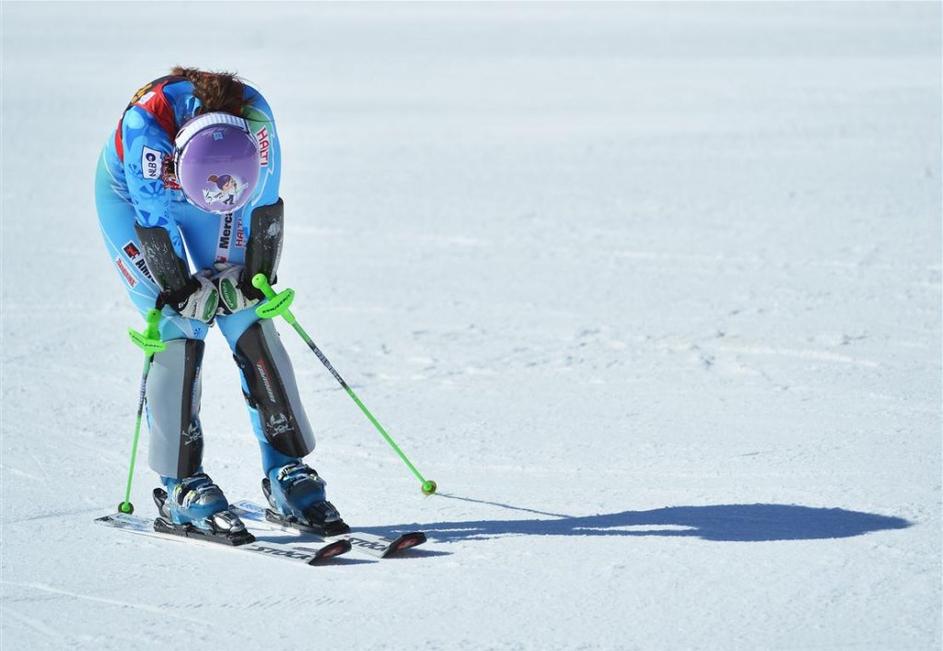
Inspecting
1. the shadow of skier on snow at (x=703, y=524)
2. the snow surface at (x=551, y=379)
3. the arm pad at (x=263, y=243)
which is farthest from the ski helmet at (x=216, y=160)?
the shadow of skier on snow at (x=703, y=524)

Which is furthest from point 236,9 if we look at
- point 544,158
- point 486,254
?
point 486,254

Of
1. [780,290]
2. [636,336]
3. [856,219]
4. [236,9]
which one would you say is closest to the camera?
[636,336]

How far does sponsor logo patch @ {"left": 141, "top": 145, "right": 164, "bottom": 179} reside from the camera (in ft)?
15.4

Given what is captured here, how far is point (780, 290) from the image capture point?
8805 mm

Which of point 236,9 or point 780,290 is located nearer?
point 780,290

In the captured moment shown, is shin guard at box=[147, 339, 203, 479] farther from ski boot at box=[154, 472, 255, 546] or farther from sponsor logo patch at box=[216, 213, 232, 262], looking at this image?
sponsor logo patch at box=[216, 213, 232, 262]

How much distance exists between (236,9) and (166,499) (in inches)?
1128

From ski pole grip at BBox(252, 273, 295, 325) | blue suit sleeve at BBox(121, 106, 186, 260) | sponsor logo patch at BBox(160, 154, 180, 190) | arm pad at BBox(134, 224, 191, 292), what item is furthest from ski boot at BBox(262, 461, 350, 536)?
sponsor logo patch at BBox(160, 154, 180, 190)

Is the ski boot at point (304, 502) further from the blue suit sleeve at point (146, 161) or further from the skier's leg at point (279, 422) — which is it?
the blue suit sleeve at point (146, 161)

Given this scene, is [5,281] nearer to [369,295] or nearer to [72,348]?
[72,348]

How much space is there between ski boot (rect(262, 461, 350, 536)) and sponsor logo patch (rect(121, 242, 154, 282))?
91cm

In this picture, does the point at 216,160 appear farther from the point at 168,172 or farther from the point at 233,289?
the point at 233,289

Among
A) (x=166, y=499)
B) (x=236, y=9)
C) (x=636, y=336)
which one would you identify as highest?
(x=236, y=9)

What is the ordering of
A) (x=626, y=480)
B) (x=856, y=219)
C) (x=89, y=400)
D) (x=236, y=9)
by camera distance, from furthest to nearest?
(x=236, y=9) → (x=856, y=219) → (x=89, y=400) → (x=626, y=480)
